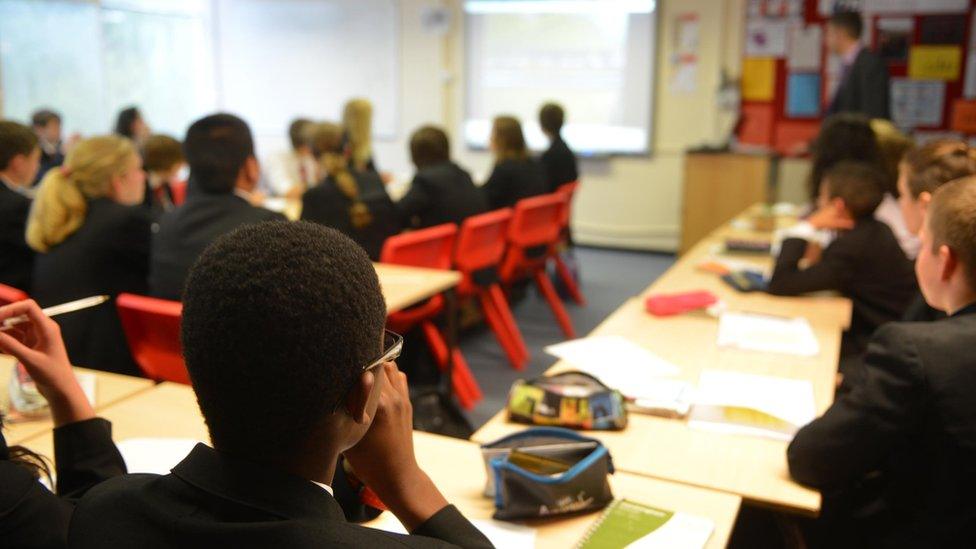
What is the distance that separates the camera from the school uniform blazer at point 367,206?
372 cm

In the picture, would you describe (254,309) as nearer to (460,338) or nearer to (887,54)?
(460,338)

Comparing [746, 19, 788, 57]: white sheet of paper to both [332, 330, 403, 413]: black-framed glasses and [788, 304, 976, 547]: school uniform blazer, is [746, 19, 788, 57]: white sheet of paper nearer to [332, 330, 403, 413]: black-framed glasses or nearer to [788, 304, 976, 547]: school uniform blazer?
[788, 304, 976, 547]: school uniform blazer

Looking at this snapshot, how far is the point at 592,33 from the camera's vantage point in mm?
6984

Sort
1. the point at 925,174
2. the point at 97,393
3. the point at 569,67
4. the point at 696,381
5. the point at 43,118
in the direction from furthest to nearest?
the point at 569,67
the point at 43,118
the point at 925,174
the point at 696,381
the point at 97,393

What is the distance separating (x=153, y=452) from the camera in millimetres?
1586

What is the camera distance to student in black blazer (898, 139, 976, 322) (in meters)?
2.37

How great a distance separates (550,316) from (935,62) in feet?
11.5

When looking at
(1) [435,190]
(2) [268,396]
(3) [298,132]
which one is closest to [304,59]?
(3) [298,132]

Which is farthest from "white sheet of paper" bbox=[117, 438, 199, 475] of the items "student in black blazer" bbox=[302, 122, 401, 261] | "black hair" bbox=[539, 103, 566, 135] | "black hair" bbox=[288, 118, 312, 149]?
"black hair" bbox=[539, 103, 566, 135]

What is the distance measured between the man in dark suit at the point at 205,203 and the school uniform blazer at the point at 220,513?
180 cm

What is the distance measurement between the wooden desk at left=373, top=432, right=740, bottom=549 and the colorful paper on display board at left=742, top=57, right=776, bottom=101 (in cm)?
572

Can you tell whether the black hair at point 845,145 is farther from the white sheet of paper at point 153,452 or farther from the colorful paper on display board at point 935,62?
the white sheet of paper at point 153,452

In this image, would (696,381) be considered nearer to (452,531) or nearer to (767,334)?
(767,334)

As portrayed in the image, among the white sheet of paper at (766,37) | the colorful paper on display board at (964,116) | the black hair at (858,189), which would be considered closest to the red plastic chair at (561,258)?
the white sheet of paper at (766,37)
